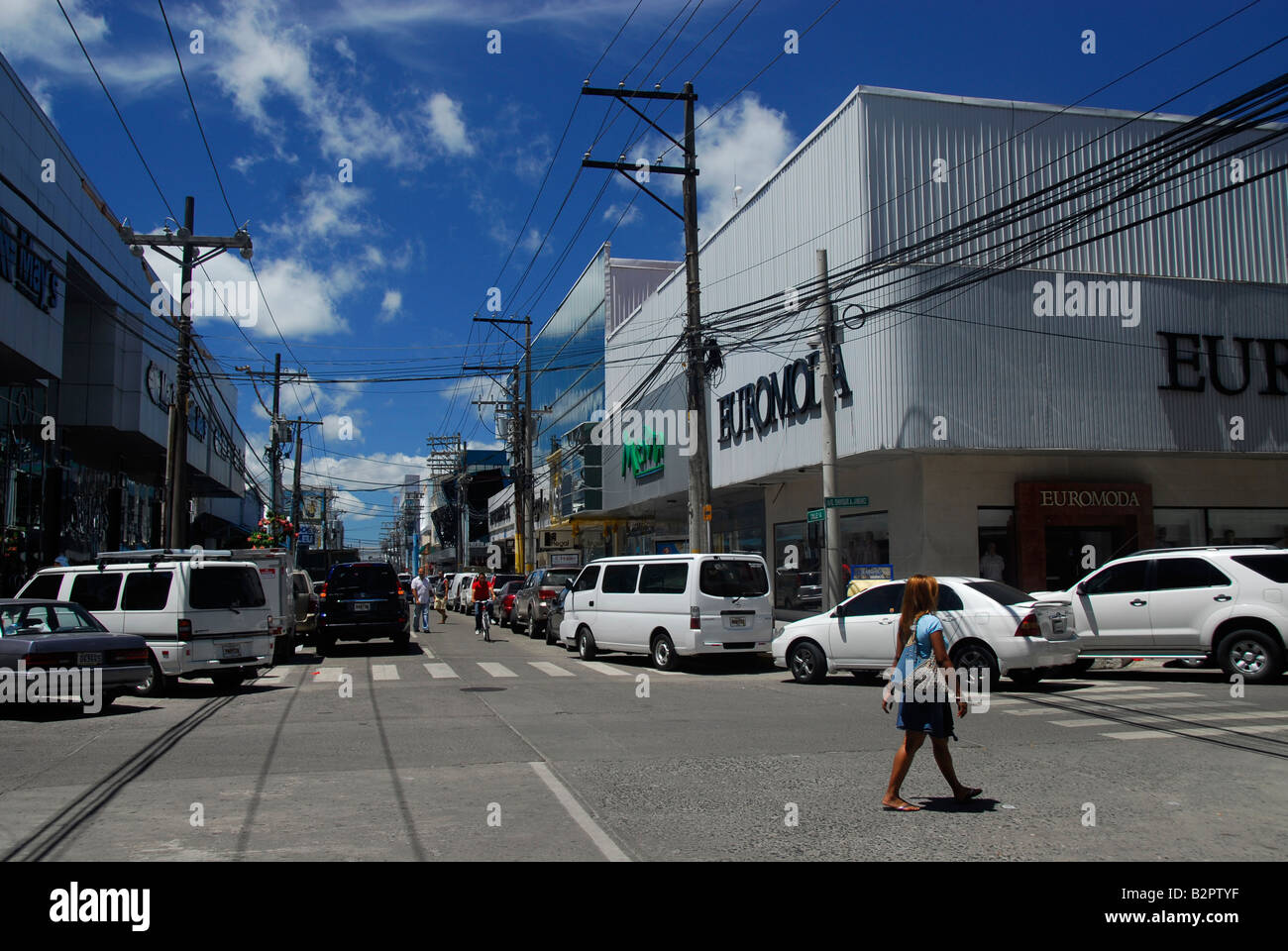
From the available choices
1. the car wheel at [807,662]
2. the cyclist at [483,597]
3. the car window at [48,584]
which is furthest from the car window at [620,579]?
the car window at [48,584]

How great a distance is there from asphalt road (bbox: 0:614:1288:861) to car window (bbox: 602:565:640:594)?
4.57 m

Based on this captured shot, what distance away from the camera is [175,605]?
1541cm

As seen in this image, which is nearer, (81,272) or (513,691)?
(513,691)

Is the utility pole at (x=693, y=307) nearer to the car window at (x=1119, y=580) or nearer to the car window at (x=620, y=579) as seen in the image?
the car window at (x=620, y=579)

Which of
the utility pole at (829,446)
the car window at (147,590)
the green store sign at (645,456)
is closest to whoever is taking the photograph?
the car window at (147,590)

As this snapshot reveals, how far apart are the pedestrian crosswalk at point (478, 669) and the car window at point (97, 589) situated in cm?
326

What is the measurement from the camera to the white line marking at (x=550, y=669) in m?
18.7

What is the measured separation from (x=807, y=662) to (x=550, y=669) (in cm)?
549

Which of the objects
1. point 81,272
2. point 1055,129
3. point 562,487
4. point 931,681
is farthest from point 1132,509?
point 562,487

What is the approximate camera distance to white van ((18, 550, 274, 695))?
15.4 metres

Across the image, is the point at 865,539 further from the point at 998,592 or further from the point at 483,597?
the point at 998,592

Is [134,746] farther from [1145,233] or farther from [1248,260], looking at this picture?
[1248,260]

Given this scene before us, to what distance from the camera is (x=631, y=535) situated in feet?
159

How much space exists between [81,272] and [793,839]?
27.1 meters
